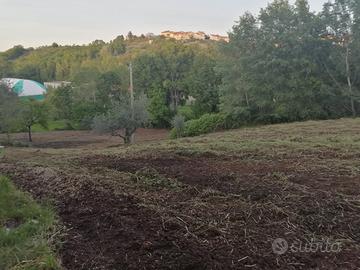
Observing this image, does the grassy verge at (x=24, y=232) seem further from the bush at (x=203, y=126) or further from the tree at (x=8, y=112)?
the tree at (x=8, y=112)

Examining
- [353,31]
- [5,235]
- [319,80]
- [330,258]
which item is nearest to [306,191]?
[330,258]

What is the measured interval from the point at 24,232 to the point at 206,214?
1864mm

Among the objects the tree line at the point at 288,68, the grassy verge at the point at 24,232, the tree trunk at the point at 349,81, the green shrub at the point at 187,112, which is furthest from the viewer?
the green shrub at the point at 187,112

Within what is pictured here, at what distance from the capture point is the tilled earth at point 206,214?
3301 millimetres

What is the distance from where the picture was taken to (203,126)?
98.7ft

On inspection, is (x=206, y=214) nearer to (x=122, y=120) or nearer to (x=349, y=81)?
(x=122, y=120)

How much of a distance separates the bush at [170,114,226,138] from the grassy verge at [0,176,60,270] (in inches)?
916

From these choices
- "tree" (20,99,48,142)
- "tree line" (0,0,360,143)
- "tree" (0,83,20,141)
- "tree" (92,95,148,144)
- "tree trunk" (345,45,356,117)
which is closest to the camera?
"tree" (92,95,148,144)

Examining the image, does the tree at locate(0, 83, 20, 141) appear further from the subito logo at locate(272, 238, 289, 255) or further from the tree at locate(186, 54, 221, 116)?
the subito logo at locate(272, 238, 289, 255)

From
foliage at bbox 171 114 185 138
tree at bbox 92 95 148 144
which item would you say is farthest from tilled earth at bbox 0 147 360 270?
foliage at bbox 171 114 185 138

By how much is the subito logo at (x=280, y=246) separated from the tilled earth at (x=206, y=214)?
0.02m

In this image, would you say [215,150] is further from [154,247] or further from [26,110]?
[26,110]

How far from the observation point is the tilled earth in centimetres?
330

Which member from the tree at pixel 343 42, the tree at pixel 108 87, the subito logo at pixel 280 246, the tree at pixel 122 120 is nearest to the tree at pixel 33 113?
the tree at pixel 108 87
